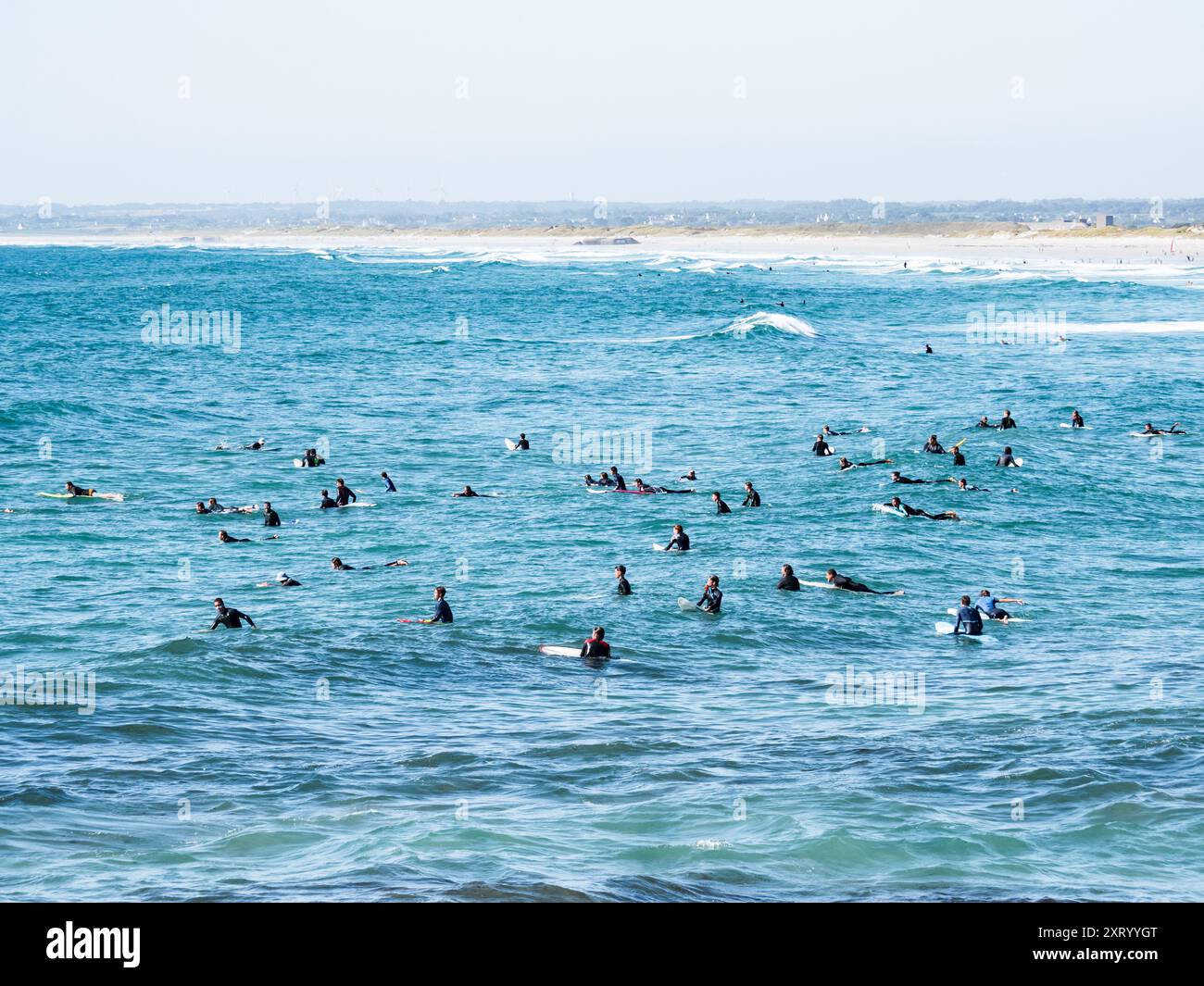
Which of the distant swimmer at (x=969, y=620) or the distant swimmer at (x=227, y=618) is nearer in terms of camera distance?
the distant swimmer at (x=969, y=620)

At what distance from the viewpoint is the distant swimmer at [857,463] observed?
47875 millimetres

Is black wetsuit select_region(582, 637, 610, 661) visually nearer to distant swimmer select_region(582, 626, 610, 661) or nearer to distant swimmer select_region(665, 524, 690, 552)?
distant swimmer select_region(582, 626, 610, 661)

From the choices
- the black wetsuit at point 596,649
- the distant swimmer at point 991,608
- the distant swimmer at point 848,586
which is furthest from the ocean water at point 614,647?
the distant swimmer at point 991,608

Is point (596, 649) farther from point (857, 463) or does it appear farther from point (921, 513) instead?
point (857, 463)

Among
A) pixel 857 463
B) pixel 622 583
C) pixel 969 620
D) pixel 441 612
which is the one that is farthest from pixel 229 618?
pixel 857 463

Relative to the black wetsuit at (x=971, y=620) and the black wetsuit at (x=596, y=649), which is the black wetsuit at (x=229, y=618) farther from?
the black wetsuit at (x=971, y=620)

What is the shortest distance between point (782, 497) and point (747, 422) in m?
16.7

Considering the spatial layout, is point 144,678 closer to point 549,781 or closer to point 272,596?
point 272,596

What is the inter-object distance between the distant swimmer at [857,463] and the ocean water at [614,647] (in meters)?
1.01

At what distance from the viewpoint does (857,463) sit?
4950 cm

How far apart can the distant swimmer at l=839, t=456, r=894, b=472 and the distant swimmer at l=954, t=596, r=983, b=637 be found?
19.9 metres

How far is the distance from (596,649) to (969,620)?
26.7 feet

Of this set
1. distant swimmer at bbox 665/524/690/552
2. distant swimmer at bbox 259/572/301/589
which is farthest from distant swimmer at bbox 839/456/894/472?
distant swimmer at bbox 259/572/301/589
